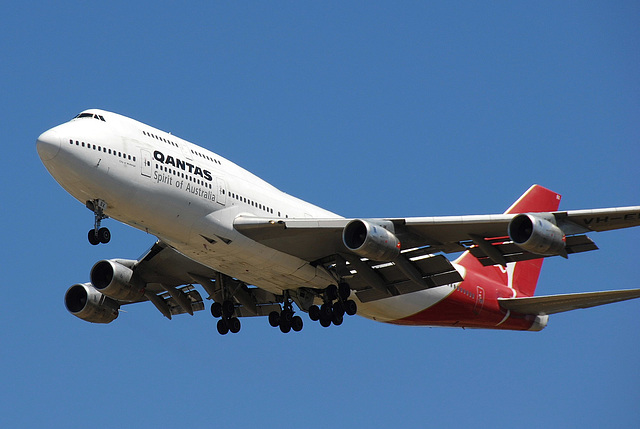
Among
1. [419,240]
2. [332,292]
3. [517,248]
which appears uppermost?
[517,248]

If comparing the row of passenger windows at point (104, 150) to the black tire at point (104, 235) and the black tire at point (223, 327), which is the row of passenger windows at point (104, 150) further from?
the black tire at point (223, 327)

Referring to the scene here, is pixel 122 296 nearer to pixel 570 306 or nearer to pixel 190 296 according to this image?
pixel 190 296

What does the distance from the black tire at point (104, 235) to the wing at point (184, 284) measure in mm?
6289

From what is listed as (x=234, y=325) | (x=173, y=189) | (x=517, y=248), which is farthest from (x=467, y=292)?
(x=173, y=189)

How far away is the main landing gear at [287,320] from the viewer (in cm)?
3697

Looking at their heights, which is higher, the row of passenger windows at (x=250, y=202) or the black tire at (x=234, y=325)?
the row of passenger windows at (x=250, y=202)

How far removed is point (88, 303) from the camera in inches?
1560

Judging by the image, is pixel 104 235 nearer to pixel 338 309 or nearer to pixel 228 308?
pixel 228 308

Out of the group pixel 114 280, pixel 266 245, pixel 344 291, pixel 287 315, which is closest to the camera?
pixel 266 245

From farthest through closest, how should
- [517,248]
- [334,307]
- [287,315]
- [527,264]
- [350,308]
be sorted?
[527,264], [287,315], [334,307], [350,308], [517,248]

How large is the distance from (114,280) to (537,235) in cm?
1752

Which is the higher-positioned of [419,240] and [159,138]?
[159,138]

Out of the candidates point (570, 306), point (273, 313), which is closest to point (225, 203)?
point (273, 313)

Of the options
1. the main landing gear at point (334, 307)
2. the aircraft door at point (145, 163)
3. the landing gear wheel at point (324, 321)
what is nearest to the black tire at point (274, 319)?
the main landing gear at point (334, 307)
